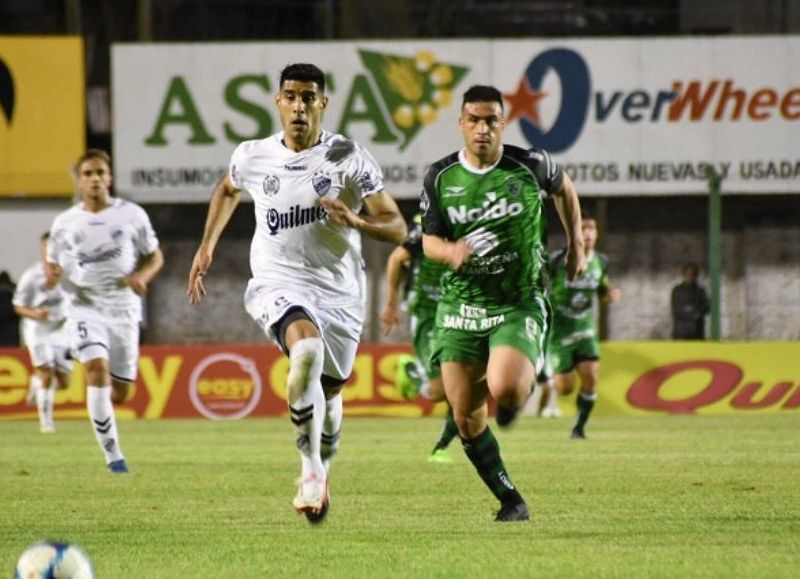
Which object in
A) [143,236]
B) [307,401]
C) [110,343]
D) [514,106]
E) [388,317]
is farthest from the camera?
[514,106]

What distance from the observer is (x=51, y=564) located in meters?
6.25

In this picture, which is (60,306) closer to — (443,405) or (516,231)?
(443,405)

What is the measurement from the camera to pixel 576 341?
Result: 62.1 feet

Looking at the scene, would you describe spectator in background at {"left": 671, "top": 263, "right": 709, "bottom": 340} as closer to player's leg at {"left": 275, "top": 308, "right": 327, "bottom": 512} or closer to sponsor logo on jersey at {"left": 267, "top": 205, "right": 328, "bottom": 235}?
sponsor logo on jersey at {"left": 267, "top": 205, "right": 328, "bottom": 235}

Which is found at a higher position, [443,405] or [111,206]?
[111,206]

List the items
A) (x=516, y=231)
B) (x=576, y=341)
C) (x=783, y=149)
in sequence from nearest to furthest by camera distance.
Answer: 1. (x=516, y=231)
2. (x=576, y=341)
3. (x=783, y=149)

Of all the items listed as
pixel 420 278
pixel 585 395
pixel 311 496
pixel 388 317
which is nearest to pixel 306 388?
pixel 311 496

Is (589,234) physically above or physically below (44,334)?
above

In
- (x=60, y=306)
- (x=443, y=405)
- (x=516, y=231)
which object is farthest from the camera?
(x=443, y=405)

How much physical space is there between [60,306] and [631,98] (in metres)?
9.69

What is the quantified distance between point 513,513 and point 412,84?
18731 mm

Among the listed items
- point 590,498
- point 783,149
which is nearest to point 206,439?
point 590,498

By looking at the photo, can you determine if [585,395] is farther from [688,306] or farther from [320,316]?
[688,306]

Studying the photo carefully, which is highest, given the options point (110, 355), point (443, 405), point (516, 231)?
point (516, 231)
